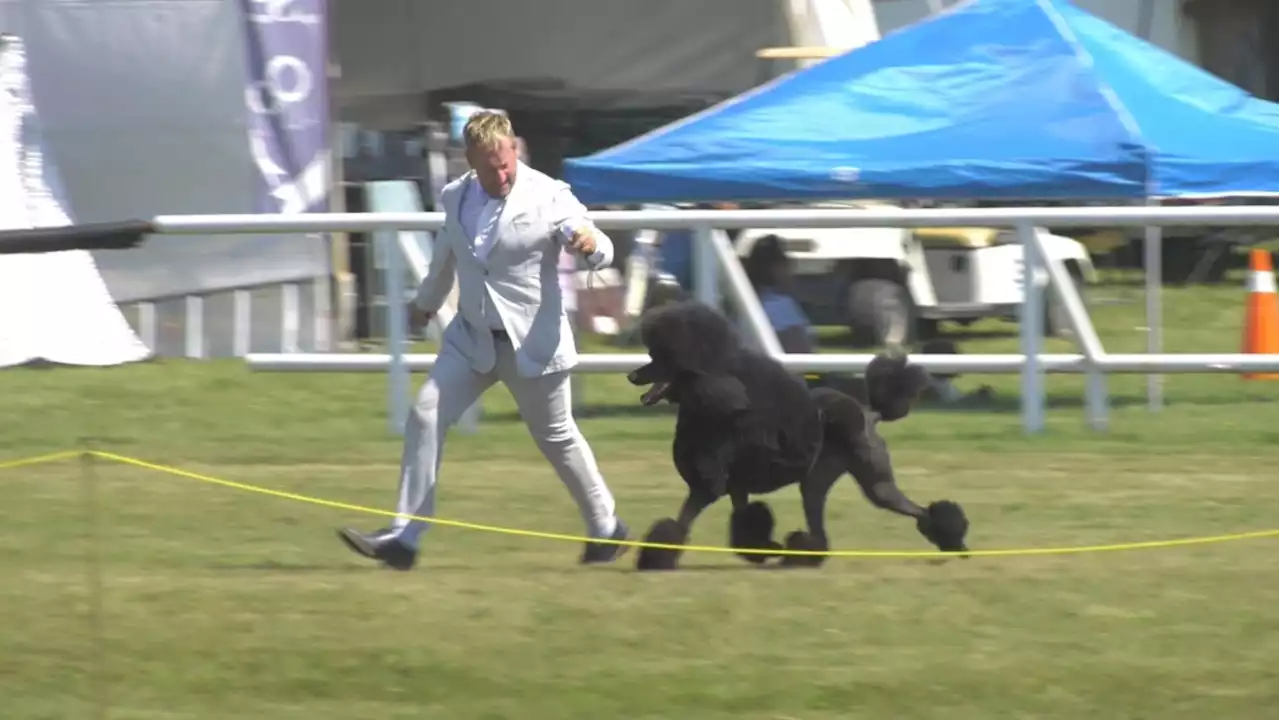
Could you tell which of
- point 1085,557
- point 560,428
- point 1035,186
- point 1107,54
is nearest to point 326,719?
point 560,428

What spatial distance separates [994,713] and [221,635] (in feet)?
8.57

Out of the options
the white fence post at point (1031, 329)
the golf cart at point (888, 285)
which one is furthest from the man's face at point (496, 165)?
the white fence post at point (1031, 329)

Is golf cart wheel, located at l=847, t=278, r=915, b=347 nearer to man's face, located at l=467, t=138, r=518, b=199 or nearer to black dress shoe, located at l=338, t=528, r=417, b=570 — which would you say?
man's face, located at l=467, t=138, r=518, b=199

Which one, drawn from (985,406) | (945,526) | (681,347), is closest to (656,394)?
(681,347)

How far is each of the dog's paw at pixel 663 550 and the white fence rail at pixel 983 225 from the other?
339 cm

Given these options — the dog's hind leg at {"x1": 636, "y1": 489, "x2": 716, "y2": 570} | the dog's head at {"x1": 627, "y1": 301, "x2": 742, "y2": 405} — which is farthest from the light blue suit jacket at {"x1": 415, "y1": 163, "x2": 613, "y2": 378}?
the dog's hind leg at {"x1": 636, "y1": 489, "x2": 716, "y2": 570}

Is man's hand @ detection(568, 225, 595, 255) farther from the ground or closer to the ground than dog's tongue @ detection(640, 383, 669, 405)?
farther from the ground

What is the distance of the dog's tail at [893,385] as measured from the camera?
8570 mm

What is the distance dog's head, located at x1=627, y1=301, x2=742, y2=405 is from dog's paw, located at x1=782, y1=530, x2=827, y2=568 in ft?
2.62

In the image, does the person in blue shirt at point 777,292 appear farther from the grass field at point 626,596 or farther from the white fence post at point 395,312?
the white fence post at point 395,312

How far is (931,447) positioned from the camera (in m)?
12.0

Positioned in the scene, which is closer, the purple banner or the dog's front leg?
the dog's front leg

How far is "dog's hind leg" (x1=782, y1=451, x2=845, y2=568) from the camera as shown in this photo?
8.54m

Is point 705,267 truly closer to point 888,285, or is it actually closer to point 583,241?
point 888,285
